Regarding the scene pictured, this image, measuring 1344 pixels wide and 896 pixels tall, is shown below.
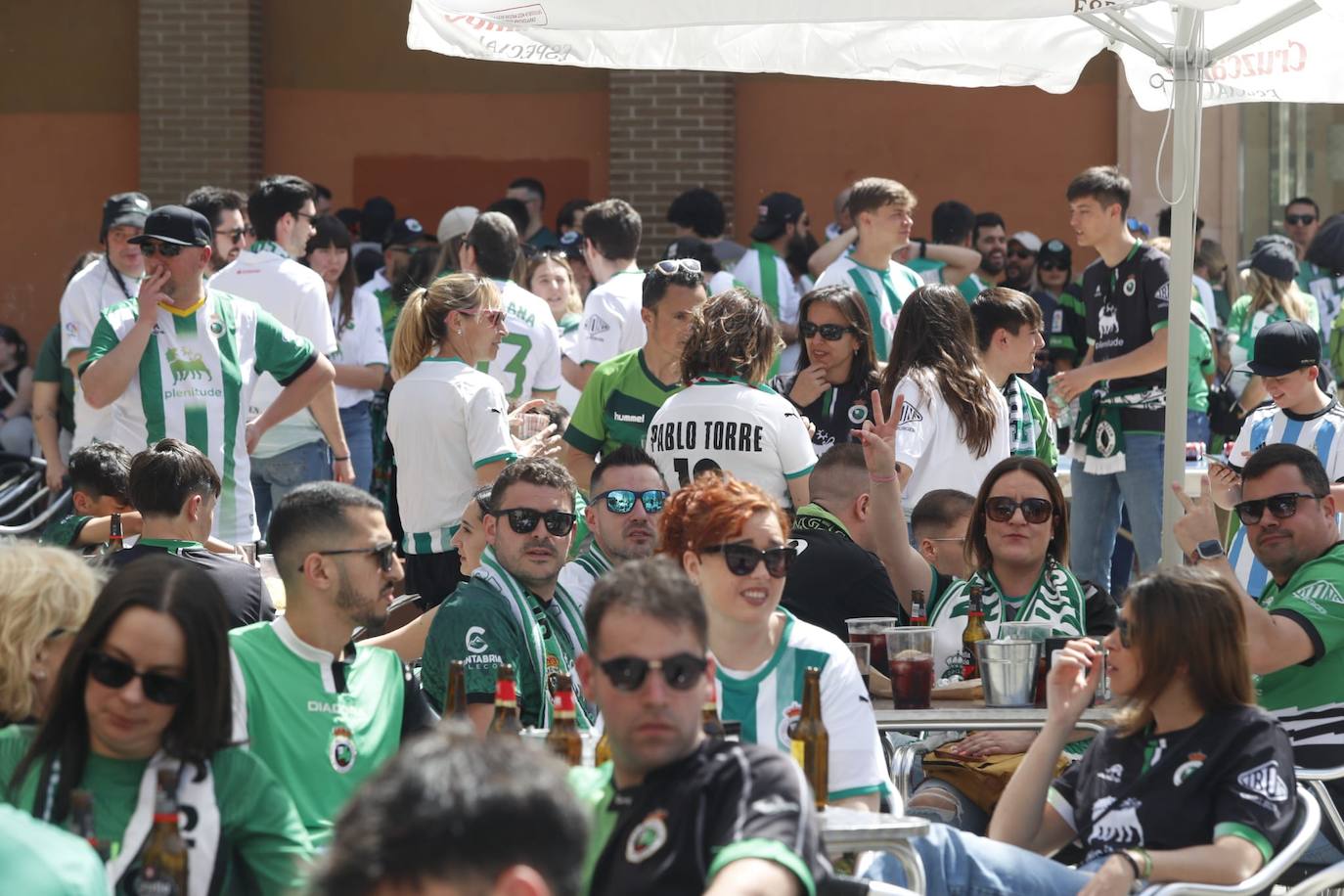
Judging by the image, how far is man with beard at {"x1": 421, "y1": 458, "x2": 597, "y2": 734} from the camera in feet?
14.9

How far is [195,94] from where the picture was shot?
46.4 feet

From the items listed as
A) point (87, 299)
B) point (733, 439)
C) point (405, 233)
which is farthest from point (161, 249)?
point (405, 233)

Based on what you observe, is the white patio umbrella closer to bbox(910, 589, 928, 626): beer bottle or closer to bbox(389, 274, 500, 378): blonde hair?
bbox(389, 274, 500, 378): blonde hair

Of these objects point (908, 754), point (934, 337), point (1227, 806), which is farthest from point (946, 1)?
point (1227, 806)

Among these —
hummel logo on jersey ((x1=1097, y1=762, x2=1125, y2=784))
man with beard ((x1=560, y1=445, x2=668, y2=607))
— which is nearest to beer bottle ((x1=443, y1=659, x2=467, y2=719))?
man with beard ((x1=560, y1=445, x2=668, y2=607))

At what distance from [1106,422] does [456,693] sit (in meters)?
4.65

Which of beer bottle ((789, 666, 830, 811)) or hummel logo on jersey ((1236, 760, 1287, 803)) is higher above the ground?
beer bottle ((789, 666, 830, 811))

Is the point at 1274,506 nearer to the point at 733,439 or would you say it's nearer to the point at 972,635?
the point at 972,635

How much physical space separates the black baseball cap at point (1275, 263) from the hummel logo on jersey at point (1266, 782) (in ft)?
20.1

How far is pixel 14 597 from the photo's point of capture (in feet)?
11.4

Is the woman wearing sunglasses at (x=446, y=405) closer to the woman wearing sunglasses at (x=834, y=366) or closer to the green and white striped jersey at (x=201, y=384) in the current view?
the green and white striped jersey at (x=201, y=384)

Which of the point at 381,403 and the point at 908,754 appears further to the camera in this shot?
the point at 381,403

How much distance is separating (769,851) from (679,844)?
22cm

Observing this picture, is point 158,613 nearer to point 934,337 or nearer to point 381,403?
point 934,337
